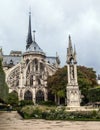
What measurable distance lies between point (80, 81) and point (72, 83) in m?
28.6

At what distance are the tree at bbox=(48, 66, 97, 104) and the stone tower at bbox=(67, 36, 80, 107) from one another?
84.0 ft

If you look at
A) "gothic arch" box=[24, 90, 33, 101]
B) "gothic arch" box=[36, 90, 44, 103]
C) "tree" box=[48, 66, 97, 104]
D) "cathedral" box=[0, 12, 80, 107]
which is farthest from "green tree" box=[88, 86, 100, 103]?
"gothic arch" box=[24, 90, 33, 101]

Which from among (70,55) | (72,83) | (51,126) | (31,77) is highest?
(31,77)

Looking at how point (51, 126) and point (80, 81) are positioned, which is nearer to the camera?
point (51, 126)

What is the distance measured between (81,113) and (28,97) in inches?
2952

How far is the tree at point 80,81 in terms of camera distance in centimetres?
7462

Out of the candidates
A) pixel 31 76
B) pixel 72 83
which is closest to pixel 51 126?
pixel 72 83

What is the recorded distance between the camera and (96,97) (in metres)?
60.1

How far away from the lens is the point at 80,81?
74.8 meters

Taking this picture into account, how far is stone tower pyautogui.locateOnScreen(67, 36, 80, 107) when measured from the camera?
4566 centimetres

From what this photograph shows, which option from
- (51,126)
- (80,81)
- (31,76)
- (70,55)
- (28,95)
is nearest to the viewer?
(51,126)

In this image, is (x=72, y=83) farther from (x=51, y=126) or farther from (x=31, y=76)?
(x=31, y=76)

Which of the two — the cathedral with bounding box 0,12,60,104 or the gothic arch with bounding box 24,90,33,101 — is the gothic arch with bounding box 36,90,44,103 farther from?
the gothic arch with bounding box 24,90,33,101

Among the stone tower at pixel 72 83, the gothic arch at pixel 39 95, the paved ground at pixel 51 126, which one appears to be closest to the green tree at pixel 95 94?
the stone tower at pixel 72 83
